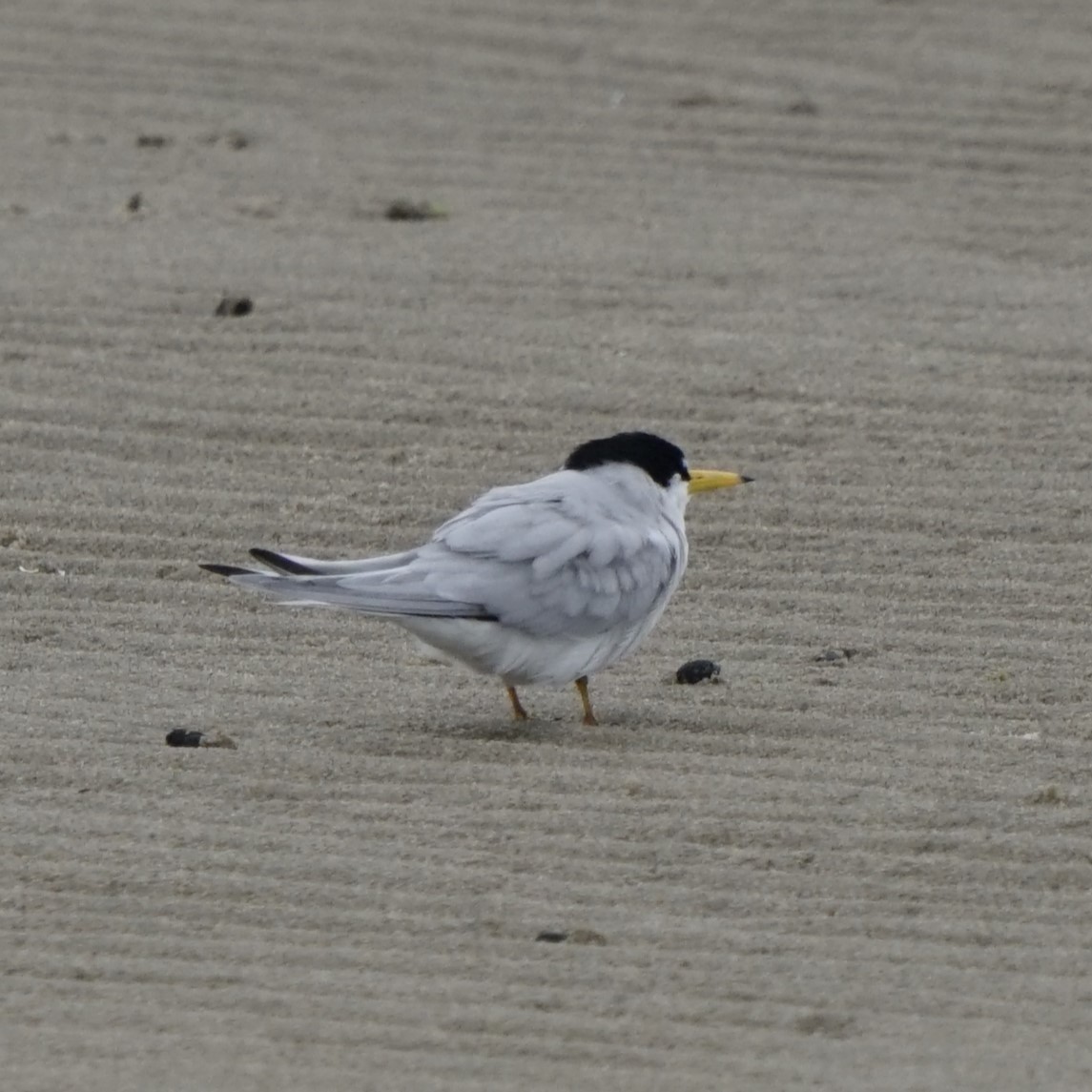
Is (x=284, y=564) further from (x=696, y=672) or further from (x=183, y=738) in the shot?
(x=696, y=672)

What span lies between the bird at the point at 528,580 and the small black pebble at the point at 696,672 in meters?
0.19

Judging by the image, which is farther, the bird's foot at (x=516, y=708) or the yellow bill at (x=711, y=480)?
the yellow bill at (x=711, y=480)

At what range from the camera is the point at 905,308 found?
7.80m

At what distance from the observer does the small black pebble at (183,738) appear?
479 cm

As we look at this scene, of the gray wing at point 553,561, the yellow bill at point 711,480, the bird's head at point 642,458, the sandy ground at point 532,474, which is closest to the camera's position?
the sandy ground at point 532,474

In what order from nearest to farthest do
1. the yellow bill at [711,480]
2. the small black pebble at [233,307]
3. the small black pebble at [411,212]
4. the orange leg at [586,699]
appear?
the orange leg at [586,699] < the yellow bill at [711,480] < the small black pebble at [233,307] < the small black pebble at [411,212]

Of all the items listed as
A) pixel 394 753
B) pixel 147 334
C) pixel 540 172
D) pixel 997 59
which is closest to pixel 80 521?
pixel 147 334

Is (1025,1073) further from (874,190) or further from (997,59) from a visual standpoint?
(997,59)

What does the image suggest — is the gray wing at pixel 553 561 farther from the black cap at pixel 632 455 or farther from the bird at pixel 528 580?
the black cap at pixel 632 455

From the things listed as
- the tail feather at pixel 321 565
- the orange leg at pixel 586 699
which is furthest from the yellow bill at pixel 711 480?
the tail feather at pixel 321 565

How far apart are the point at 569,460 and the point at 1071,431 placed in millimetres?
2164

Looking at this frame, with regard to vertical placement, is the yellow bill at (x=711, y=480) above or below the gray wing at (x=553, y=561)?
above

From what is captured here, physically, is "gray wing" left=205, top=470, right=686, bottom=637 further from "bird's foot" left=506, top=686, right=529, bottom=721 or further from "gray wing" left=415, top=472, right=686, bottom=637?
"bird's foot" left=506, top=686, right=529, bottom=721

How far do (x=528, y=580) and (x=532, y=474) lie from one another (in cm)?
177
